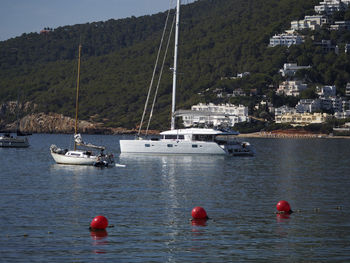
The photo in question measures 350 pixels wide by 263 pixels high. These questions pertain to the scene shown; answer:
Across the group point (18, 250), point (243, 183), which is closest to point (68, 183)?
point (243, 183)

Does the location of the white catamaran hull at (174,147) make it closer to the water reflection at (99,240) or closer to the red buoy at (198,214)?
the red buoy at (198,214)

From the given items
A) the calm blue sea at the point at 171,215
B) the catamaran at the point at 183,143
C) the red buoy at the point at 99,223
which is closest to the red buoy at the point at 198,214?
the calm blue sea at the point at 171,215

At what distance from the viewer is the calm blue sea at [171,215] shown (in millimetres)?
24781

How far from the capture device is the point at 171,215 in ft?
105

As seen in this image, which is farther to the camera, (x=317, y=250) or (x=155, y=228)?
(x=155, y=228)

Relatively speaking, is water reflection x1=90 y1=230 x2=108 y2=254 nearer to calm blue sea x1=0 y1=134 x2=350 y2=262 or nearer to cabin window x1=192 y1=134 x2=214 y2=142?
calm blue sea x1=0 y1=134 x2=350 y2=262

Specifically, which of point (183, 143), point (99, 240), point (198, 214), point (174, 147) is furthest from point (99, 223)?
point (174, 147)

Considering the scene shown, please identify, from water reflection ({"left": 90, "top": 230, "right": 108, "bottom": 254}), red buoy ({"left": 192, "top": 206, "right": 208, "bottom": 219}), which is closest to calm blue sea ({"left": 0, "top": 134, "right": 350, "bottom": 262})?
water reflection ({"left": 90, "top": 230, "right": 108, "bottom": 254})

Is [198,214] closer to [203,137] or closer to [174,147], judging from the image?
[174,147]

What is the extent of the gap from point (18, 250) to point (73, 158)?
32.1 m

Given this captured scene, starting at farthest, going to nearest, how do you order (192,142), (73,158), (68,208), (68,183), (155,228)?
1. (192,142)
2. (73,158)
3. (68,183)
4. (68,208)
5. (155,228)

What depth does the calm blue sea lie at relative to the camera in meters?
24.8

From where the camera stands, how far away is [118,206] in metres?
34.8

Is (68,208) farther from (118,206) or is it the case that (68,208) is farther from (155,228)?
(155,228)
